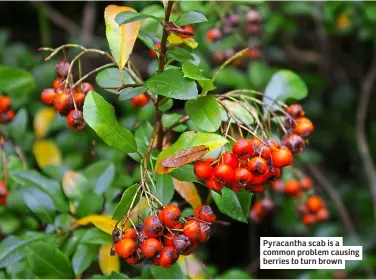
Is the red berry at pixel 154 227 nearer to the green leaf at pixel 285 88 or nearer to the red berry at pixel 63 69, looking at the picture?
the red berry at pixel 63 69

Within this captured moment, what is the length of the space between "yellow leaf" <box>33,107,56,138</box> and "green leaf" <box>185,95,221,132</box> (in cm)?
Answer: 115

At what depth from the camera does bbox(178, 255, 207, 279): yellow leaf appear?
1648 mm

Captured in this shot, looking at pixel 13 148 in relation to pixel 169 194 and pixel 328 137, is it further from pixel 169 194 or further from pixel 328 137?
pixel 328 137

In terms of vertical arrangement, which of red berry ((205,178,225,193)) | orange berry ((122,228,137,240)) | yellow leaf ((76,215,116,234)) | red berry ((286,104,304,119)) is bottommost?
yellow leaf ((76,215,116,234))

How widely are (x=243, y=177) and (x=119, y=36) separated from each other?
47 centimetres

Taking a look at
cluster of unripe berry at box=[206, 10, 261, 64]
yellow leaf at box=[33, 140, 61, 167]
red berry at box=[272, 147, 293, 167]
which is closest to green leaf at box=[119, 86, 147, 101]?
red berry at box=[272, 147, 293, 167]

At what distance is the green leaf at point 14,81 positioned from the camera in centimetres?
172

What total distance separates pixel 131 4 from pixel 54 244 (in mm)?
1020

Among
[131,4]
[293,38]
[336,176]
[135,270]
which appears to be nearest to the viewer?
[135,270]

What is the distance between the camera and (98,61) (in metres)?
3.35

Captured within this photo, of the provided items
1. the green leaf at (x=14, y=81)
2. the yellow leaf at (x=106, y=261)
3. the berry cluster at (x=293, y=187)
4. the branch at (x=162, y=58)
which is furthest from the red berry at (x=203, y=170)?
the berry cluster at (x=293, y=187)

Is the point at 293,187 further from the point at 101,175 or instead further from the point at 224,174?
the point at 224,174

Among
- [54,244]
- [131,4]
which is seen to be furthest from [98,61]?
[54,244]

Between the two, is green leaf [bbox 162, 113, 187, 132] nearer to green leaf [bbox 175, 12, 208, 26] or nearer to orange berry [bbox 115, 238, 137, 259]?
green leaf [bbox 175, 12, 208, 26]
